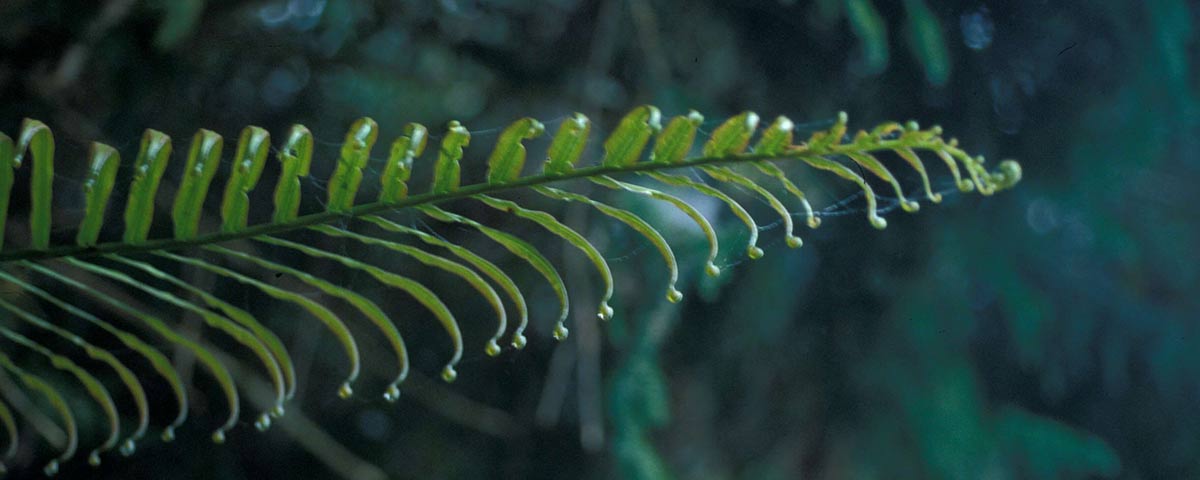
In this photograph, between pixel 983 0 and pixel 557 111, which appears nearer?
pixel 983 0

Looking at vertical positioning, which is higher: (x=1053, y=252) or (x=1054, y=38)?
(x=1054, y=38)

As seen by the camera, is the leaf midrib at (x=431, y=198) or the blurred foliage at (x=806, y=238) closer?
the leaf midrib at (x=431, y=198)

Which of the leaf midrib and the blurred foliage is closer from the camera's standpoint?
the leaf midrib

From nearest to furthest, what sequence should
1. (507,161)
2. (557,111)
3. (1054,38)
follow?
(507,161)
(1054,38)
(557,111)

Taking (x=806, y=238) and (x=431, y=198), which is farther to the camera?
(x=806, y=238)

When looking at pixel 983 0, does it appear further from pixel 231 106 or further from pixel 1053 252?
pixel 231 106

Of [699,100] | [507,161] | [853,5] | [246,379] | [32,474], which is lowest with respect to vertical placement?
[32,474]

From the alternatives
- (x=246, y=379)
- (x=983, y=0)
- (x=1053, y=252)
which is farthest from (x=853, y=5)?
(x=246, y=379)

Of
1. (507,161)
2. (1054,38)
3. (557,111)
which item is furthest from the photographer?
(557,111)
